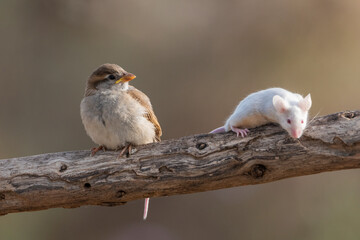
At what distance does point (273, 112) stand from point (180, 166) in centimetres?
80

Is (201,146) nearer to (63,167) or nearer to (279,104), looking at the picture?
(279,104)

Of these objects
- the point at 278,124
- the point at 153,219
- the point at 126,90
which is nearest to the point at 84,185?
the point at 126,90

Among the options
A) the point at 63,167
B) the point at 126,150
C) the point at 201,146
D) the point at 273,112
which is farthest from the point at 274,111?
the point at 63,167

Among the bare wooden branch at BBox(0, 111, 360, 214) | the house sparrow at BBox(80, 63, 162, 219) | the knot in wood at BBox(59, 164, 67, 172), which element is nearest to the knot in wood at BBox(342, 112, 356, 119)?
the bare wooden branch at BBox(0, 111, 360, 214)

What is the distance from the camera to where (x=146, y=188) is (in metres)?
4.23

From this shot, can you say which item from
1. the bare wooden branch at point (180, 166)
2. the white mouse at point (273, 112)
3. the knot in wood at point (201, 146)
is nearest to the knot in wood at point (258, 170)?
the bare wooden branch at point (180, 166)

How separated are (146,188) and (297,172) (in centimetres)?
112

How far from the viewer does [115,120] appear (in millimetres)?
4625

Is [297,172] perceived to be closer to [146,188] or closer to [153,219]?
[146,188]

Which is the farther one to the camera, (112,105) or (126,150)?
(112,105)

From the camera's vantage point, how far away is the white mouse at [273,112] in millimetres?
3973

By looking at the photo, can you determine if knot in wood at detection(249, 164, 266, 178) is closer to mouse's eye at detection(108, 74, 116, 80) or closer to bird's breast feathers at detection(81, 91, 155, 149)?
bird's breast feathers at detection(81, 91, 155, 149)

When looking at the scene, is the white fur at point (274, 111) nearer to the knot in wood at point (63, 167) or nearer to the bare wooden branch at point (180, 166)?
the bare wooden branch at point (180, 166)

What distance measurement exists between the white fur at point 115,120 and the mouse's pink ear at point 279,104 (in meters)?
1.16
